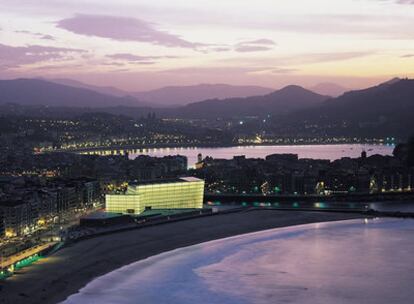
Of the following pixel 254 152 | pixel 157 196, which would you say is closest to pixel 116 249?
pixel 157 196

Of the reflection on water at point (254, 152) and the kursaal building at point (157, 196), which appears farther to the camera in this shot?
the reflection on water at point (254, 152)

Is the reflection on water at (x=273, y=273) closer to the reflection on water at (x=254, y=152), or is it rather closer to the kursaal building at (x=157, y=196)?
the kursaal building at (x=157, y=196)

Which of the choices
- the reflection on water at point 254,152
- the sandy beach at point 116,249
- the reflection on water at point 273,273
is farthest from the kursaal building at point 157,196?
the reflection on water at point 254,152

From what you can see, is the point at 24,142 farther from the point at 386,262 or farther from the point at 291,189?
the point at 386,262

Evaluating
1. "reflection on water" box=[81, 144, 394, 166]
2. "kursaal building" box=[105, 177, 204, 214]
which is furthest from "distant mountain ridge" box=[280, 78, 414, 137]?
"kursaal building" box=[105, 177, 204, 214]

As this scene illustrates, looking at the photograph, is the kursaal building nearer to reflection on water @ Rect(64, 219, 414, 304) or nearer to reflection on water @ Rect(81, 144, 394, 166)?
reflection on water @ Rect(64, 219, 414, 304)

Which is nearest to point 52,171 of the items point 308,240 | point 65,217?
point 65,217
